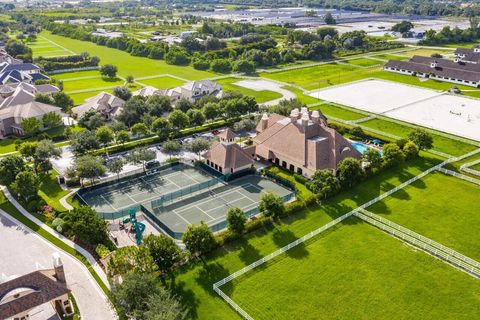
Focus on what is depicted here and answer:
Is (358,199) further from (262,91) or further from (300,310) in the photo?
(262,91)

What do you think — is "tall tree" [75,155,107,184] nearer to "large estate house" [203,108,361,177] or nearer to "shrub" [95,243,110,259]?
"shrub" [95,243,110,259]

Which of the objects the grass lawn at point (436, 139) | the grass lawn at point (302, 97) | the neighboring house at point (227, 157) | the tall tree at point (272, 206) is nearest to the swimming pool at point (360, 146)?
the grass lawn at point (436, 139)

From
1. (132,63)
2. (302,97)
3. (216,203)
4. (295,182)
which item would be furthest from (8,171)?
(132,63)

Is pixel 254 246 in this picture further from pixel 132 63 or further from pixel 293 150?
pixel 132 63

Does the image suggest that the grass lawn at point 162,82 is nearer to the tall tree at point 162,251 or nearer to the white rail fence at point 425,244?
the white rail fence at point 425,244

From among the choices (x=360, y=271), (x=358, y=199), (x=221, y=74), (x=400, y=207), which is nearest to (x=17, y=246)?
(x=360, y=271)

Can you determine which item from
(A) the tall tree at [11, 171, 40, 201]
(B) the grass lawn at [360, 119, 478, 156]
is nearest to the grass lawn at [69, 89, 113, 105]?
(A) the tall tree at [11, 171, 40, 201]
